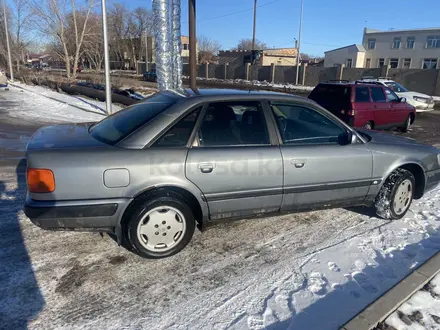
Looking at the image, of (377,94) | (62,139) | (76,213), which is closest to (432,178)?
(76,213)

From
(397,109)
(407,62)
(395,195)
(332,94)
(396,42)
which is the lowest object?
(395,195)

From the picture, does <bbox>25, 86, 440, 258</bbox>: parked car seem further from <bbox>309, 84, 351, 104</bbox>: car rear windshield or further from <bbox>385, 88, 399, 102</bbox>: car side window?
<bbox>385, 88, 399, 102</bbox>: car side window

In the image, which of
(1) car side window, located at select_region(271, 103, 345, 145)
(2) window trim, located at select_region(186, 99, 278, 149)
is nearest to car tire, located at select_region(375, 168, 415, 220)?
(1) car side window, located at select_region(271, 103, 345, 145)

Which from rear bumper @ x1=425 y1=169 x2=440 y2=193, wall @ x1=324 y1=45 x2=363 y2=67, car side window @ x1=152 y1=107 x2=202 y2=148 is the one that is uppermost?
wall @ x1=324 y1=45 x2=363 y2=67

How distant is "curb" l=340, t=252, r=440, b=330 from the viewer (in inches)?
90.2

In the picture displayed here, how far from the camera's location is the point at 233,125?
3363mm

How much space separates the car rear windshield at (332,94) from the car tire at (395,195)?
5.30 m

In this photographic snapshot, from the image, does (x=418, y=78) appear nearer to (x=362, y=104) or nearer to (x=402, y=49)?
(x=362, y=104)

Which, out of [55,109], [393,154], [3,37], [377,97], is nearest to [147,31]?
[3,37]

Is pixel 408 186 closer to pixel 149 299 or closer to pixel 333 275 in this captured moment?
pixel 333 275

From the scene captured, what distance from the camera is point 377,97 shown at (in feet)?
31.9

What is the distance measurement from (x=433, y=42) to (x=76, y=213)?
193 ft

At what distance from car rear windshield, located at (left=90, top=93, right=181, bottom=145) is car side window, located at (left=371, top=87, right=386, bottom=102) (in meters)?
7.87

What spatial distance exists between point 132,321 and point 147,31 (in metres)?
76.2
